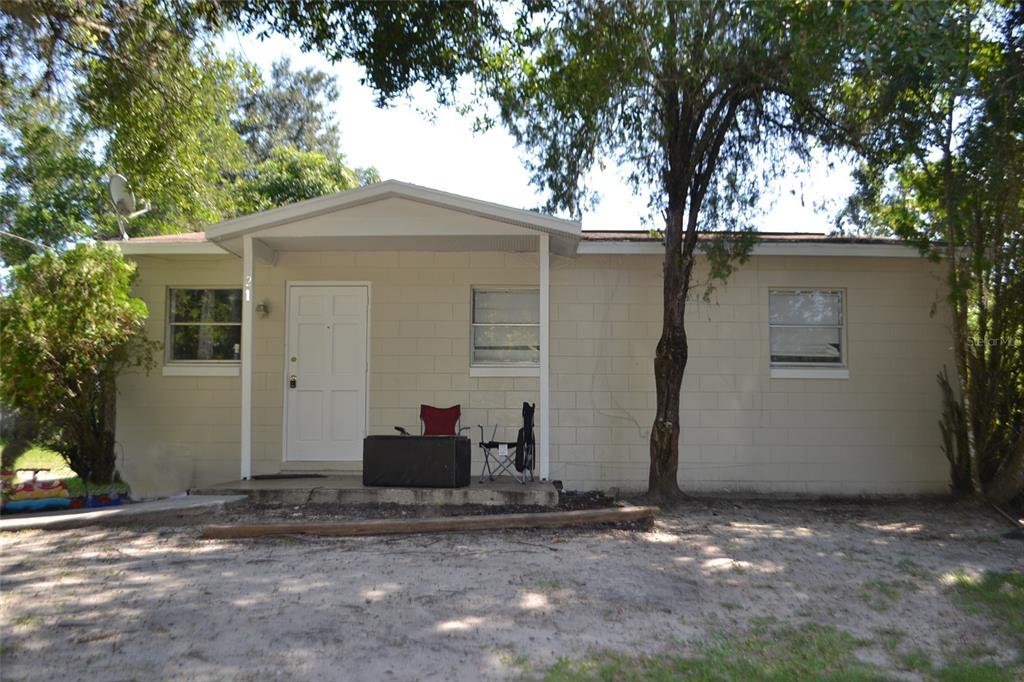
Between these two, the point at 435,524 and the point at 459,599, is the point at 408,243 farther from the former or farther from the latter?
the point at 459,599

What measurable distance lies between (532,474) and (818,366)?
3666 millimetres

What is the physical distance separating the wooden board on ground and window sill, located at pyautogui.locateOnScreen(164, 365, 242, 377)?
3433 mm

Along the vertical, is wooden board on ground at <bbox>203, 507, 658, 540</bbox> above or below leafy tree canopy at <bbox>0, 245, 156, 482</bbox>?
below

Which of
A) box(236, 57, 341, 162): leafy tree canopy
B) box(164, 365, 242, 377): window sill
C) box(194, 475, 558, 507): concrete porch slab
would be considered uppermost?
box(236, 57, 341, 162): leafy tree canopy

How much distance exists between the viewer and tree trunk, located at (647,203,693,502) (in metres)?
9.05

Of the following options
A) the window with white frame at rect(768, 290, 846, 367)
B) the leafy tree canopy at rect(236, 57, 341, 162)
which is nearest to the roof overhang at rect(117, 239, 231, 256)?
→ the window with white frame at rect(768, 290, 846, 367)

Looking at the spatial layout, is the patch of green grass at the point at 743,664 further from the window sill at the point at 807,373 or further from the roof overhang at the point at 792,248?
the roof overhang at the point at 792,248

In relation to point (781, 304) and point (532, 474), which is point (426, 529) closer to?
point (532, 474)

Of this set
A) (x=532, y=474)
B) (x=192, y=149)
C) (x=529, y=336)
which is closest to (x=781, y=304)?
(x=529, y=336)

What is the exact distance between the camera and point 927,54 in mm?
6875

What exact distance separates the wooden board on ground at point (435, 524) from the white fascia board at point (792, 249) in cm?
326

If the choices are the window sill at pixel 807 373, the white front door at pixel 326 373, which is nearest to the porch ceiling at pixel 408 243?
the white front door at pixel 326 373

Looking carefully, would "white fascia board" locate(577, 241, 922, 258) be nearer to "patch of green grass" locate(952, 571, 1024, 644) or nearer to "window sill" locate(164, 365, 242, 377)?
"window sill" locate(164, 365, 242, 377)

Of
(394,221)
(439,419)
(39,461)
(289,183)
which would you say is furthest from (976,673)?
(289,183)
